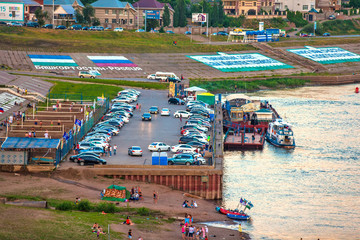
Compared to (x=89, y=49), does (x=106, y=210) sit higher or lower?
lower

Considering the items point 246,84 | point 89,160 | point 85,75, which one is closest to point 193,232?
point 89,160

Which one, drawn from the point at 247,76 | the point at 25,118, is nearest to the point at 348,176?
the point at 25,118

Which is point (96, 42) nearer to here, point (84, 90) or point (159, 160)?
point (84, 90)

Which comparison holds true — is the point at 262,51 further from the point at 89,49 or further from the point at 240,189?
the point at 240,189

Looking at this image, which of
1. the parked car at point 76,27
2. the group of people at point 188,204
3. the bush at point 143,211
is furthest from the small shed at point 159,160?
the parked car at point 76,27

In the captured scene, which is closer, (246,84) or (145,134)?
(145,134)

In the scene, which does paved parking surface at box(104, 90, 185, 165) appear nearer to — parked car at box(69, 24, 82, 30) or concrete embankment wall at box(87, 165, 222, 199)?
concrete embankment wall at box(87, 165, 222, 199)

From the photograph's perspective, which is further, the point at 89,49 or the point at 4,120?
the point at 89,49
